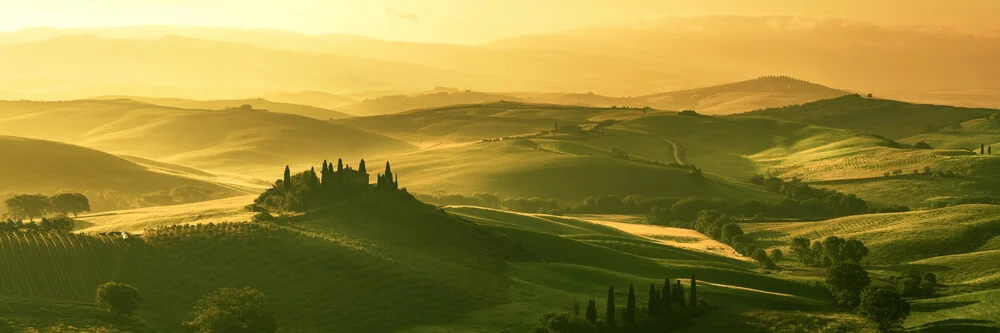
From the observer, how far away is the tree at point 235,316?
78938mm

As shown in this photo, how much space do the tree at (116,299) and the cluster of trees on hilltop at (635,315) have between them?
1374 inches

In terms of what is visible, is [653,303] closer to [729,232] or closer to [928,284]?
[928,284]

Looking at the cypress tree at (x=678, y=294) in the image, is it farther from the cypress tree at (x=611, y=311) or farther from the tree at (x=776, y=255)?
the tree at (x=776, y=255)

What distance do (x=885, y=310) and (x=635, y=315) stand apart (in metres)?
22.3

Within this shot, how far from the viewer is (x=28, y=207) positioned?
15138 centimetres

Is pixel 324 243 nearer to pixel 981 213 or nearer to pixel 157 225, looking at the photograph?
pixel 157 225

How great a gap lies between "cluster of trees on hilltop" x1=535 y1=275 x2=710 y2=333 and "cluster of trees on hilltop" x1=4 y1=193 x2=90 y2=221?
9450 centimetres

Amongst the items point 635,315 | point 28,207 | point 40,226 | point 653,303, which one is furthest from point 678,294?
point 28,207

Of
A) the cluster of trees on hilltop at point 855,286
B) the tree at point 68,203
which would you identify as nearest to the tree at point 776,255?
the cluster of trees on hilltop at point 855,286

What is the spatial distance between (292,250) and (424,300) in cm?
1770

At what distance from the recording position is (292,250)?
104375 mm

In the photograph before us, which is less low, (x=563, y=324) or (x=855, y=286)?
(x=855, y=286)

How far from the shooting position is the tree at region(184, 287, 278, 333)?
7894 cm

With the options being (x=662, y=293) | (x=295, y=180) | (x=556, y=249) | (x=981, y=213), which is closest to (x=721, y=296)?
(x=662, y=293)
